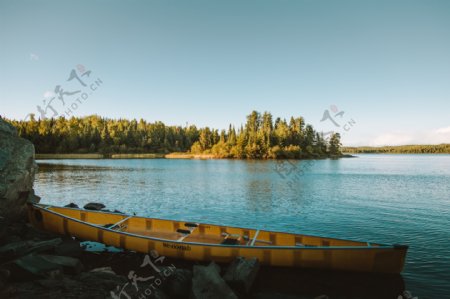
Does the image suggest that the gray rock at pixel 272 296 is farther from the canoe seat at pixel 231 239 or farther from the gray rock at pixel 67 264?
the gray rock at pixel 67 264

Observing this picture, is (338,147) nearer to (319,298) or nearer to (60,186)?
(60,186)

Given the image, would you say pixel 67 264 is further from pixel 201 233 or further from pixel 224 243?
pixel 201 233

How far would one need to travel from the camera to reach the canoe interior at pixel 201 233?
12954mm

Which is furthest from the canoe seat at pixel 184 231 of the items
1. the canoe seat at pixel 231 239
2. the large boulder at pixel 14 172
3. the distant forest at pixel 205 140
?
the distant forest at pixel 205 140

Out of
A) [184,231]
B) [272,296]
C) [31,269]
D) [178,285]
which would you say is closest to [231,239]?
[184,231]

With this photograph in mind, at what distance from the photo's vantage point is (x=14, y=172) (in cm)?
1467

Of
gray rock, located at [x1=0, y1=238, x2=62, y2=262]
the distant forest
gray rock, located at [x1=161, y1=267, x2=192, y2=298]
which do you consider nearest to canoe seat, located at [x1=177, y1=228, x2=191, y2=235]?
gray rock, located at [x1=161, y1=267, x2=192, y2=298]

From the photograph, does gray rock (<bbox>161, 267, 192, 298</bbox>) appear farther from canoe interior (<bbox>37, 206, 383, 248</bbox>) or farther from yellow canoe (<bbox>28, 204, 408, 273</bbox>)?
canoe interior (<bbox>37, 206, 383, 248</bbox>)

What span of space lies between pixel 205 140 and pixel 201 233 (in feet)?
468

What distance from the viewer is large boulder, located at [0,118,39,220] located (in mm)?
14348

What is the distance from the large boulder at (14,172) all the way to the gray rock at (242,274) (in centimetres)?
1248

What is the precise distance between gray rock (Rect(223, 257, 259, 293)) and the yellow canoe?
109 cm

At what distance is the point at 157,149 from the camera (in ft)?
582

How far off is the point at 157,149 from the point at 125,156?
1199 inches
